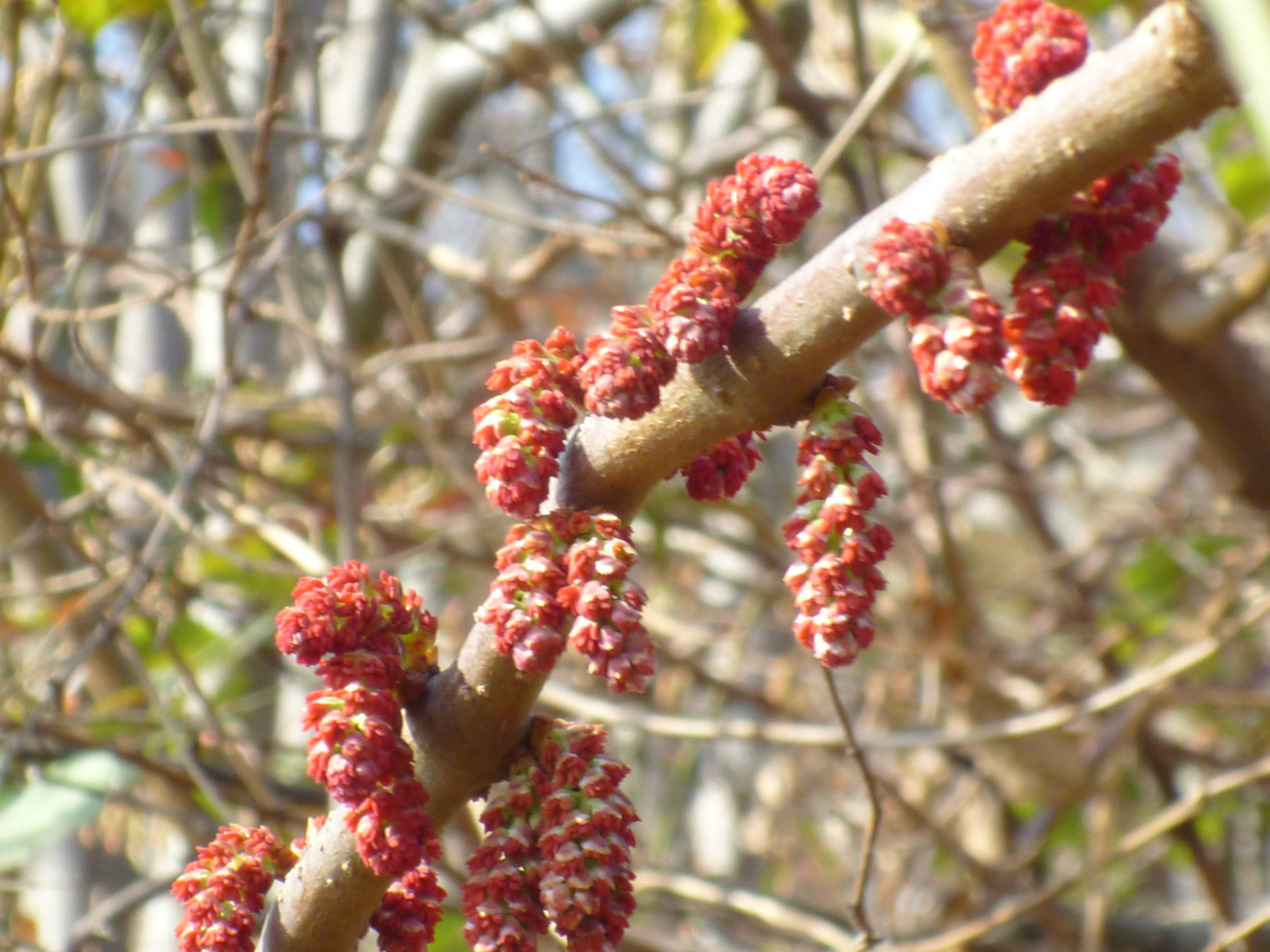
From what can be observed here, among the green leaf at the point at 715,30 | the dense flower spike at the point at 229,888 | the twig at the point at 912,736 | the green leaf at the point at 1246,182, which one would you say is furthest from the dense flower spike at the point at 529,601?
the green leaf at the point at 1246,182

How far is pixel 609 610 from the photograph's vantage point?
56 cm

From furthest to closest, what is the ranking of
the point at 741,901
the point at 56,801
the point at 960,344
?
the point at 741,901, the point at 56,801, the point at 960,344

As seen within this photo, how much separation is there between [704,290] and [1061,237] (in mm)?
184

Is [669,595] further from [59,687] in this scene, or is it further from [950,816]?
[59,687]

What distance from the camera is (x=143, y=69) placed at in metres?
1.99

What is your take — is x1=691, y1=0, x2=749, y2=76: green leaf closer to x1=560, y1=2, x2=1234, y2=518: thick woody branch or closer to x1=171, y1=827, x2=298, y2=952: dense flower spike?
x1=560, y1=2, x2=1234, y2=518: thick woody branch

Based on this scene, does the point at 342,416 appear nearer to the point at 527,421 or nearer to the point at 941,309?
the point at 527,421

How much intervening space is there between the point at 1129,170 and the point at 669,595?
2.31 meters

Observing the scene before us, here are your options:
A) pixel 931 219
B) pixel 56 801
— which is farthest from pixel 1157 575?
pixel 931 219

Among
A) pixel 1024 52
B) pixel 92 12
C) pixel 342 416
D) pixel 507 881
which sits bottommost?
pixel 507 881

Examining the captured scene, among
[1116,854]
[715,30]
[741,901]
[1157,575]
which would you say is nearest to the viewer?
[1116,854]

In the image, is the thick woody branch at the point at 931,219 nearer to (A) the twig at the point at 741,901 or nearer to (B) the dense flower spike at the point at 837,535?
(B) the dense flower spike at the point at 837,535

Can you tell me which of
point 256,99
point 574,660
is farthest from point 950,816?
point 256,99

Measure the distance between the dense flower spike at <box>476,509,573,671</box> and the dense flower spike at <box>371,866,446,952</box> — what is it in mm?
180
